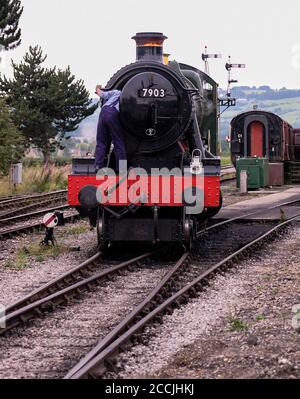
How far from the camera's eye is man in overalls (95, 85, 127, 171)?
37.8 feet

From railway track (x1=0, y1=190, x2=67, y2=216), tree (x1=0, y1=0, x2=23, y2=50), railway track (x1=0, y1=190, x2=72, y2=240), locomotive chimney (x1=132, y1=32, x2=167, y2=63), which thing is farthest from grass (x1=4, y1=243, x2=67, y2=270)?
tree (x1=0, y1=0, x2=23, y2=50)

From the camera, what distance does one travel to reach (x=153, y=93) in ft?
37.6

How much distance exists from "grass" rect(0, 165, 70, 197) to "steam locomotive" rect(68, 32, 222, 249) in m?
13.0

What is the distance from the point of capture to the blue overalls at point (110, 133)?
37.8 ft

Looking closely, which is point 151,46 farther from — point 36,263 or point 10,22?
point 10,22

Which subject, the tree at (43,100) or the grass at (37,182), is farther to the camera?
the tree at (43,100)

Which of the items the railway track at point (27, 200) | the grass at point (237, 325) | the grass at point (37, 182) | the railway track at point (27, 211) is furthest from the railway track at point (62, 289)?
the grass at point (37, 182)

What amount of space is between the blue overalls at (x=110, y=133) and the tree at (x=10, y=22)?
24.9 metres

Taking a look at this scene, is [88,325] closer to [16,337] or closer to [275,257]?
[16,337]

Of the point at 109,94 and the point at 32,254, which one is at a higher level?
the point at 109,94

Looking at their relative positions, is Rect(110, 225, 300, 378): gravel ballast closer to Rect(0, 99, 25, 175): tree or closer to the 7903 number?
the 7903 number

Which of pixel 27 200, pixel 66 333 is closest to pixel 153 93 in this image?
pixel 66 333

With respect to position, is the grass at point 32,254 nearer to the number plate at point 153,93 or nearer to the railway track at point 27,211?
the railway track at point 27,211

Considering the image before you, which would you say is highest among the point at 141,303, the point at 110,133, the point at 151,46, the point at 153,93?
the point at 151,46
